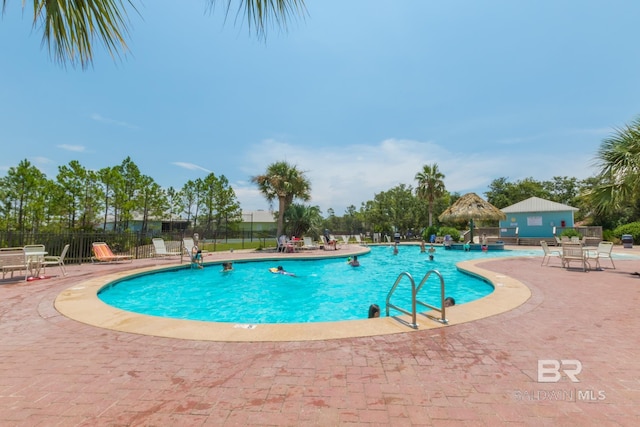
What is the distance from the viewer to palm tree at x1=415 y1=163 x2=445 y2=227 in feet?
100

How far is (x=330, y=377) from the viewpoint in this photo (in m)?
2.71

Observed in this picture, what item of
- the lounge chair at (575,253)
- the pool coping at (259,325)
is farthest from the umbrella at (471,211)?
the pool coping at (259,325)

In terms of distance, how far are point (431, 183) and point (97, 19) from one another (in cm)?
3214

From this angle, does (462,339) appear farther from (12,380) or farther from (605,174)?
(605,174)

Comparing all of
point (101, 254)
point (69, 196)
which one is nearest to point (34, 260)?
point (101, 254)

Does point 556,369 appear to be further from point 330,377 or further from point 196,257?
point 196,257

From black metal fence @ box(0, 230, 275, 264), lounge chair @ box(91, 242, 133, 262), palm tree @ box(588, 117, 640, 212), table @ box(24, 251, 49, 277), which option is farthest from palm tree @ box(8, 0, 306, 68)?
black metal fence @ box(0, 230, 275, 264)

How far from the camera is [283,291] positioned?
10.1 meters

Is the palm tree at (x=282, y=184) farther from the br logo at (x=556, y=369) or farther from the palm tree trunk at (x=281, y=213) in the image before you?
the br logo at (x=556, y=369)

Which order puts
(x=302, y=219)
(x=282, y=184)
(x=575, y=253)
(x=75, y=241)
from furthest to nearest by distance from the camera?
(x=302, y=219)
(x=282, y=184)
(x=75, y=241)
(x=575, y=253)

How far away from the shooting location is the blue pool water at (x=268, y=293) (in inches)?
300

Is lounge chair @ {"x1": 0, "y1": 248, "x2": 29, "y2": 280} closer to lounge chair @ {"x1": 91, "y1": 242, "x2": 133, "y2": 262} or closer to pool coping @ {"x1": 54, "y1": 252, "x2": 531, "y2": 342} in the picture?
pool coping @ {"x1": 54, "y1": 252, "x2": 531, "y2": 342}

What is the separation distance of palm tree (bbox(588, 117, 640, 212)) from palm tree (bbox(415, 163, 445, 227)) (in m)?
22.5

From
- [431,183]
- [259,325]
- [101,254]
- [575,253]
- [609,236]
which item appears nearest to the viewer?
→ [259,325]
